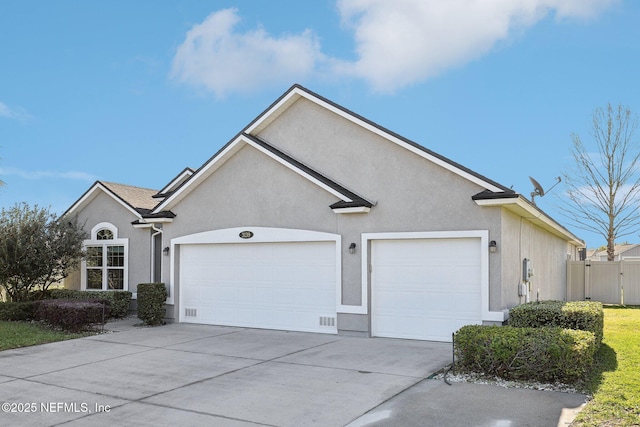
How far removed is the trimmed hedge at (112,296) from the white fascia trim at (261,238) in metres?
2.88

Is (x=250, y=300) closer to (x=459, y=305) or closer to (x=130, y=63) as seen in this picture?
(x=459, y=305)

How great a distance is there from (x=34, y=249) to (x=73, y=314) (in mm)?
4725

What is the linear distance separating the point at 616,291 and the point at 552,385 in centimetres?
1960

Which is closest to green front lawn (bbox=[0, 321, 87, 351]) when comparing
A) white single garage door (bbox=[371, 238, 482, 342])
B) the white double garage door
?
the white double garage door

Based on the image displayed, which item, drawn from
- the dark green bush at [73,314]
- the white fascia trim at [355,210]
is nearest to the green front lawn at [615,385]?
the white fascia trim at [355,210]

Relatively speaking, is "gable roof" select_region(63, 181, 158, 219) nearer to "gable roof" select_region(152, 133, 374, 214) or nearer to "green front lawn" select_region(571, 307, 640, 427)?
"gable roof" select_region(152, 133, 374, 214)

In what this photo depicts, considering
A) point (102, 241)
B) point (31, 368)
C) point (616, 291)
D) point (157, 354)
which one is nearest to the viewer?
point (31, 368)

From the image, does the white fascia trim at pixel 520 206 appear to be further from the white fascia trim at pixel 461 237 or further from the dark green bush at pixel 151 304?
the dark green bush at pixel 151 304

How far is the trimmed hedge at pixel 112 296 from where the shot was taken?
17625 mm

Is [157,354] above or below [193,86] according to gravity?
below

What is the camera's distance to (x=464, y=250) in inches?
468

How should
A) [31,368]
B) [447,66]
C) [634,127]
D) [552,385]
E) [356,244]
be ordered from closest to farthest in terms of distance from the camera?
1. [552,385]
2. [31,368]
3. [356,244]
4. [447,66]
5. [634,127]

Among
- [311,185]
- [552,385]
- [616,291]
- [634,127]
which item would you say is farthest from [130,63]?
[634,127]

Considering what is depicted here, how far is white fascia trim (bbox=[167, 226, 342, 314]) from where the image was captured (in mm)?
13117
